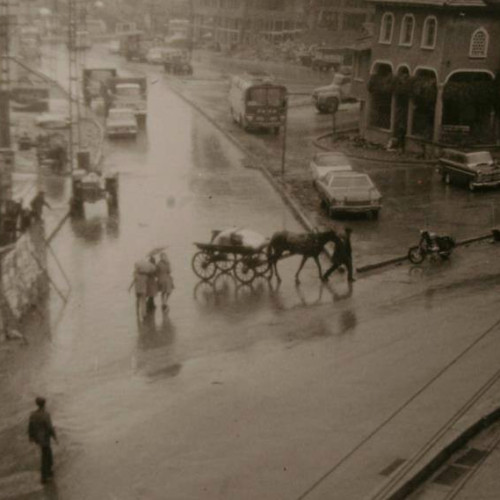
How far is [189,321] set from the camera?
22.6 m

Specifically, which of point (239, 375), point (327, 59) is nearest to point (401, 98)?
point (239, 375)

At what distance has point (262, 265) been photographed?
84.4 feet

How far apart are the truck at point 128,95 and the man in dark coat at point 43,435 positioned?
44.2 metres

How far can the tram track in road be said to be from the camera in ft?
44.4

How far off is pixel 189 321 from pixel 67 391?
4.73 meters

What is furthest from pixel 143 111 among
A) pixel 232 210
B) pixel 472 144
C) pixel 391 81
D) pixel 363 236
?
pixel 363 236

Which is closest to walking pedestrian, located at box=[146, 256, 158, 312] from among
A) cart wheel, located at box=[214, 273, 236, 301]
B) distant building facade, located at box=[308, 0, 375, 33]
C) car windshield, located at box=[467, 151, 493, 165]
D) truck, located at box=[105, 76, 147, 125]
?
cart wheel, located at box=[214, 273, 236, 301]

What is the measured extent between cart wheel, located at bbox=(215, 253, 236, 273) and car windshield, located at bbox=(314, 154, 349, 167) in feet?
47.8

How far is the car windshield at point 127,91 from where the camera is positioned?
61.5m

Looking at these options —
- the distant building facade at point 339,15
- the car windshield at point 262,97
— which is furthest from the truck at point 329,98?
the distant building facade at point 339,15

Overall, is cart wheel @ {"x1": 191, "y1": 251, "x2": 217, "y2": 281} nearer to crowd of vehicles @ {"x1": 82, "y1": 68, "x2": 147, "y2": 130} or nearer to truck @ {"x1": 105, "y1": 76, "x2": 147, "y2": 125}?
crowd of vehicles @ {"x1": 82, "y1": 68, "x2": 147, "y2": 130}

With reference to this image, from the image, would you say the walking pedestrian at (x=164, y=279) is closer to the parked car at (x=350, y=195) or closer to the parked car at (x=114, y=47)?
the parked car at (x=350, y=195)

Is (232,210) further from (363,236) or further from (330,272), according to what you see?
(330,272)

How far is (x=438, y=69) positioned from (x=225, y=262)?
2436cm
